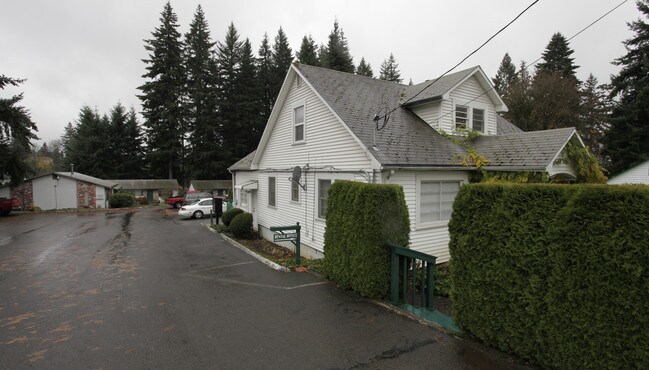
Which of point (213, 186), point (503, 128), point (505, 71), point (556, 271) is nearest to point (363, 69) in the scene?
point (505, 71)

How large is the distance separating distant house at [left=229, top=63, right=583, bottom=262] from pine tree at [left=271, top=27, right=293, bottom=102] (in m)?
34.1

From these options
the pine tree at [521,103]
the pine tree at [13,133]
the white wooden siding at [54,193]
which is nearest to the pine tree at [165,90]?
the white wooden siding at [54,193]

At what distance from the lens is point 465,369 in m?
3.80

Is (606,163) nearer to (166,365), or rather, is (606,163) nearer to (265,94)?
(166,365)

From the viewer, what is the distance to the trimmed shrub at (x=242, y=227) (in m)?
14.8

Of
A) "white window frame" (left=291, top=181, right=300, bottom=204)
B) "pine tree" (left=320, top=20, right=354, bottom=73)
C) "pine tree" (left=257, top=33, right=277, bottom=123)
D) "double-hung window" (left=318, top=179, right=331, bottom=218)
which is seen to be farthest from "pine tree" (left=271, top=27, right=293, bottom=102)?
"double-hung window" (left=318, top=179, right=331, bottom=218)

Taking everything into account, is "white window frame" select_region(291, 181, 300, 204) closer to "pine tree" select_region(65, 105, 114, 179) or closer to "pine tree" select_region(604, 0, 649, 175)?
"pine tree" select_region(604, 0, 649, 175)

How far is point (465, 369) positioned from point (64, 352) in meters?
5.48

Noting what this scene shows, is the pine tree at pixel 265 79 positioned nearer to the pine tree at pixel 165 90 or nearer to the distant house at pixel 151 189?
the pine tree at pixel 165 90

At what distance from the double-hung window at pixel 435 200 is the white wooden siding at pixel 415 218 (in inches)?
7.7

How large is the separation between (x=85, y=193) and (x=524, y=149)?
132 ft

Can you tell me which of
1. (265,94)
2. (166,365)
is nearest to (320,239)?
(166,365)

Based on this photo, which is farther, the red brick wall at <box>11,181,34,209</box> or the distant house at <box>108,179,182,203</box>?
the distant house at <box>108,179,182,203</box>

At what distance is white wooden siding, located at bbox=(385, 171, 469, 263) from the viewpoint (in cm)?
873
